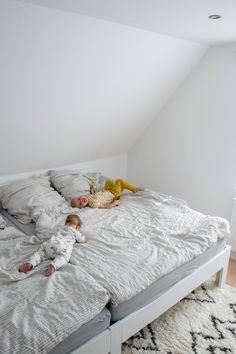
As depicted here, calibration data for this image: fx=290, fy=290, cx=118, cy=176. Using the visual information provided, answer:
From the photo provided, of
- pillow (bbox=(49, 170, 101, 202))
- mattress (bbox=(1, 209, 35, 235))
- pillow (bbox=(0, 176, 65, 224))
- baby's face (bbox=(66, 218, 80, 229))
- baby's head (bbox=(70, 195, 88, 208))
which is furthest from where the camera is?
pillow (bbox=(49, 170, 101, 202))

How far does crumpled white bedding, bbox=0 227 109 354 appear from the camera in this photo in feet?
4.09

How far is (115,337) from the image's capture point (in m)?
1.57

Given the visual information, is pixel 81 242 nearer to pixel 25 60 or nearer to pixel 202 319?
pixel 202 319

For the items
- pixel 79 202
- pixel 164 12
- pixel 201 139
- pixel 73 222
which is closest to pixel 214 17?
pixel 164 12

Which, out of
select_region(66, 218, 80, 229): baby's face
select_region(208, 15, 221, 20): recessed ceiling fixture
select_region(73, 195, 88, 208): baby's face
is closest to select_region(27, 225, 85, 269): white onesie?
select_region(66, 218, 80, 229): baby's face

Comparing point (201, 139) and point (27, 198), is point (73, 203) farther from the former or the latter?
point (201, 139)

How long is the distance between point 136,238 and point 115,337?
0.71m

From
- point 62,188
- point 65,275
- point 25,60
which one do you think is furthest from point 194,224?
point 25,60

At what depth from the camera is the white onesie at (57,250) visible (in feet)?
5.72

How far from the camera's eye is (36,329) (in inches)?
50.4

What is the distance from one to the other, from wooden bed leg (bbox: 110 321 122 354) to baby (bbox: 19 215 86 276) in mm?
457

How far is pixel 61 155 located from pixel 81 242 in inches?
56.0

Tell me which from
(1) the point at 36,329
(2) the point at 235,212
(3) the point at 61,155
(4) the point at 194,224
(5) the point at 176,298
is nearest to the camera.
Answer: (1) the point at 36,329

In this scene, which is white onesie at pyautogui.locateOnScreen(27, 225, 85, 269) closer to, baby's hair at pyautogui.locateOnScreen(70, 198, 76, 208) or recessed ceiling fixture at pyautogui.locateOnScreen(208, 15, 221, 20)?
baby's hair at pyautogui.locateOnScreen(70, 198, 76, 208)
